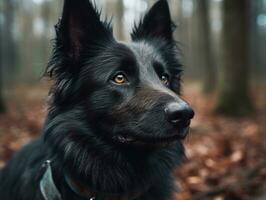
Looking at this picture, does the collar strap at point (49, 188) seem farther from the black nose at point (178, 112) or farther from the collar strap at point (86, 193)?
the black nose at point (178, 112)

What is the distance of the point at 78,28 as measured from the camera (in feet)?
13.1

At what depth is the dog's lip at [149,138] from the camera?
3.47 meters

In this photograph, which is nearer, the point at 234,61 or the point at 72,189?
the point at 72,189

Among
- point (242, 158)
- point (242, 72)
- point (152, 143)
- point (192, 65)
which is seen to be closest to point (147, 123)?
point (152, 143)

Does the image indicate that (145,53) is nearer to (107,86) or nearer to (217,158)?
(107,86)

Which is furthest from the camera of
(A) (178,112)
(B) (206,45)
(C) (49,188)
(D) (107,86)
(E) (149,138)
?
(B) (206,45)

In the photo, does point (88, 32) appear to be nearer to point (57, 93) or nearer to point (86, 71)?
point (86, 71)

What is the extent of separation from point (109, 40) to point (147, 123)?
107 cm

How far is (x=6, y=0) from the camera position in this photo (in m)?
27.9

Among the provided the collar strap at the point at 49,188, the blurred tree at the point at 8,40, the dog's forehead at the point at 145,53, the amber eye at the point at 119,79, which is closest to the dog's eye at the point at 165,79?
the dog's forehead at the point at 145,53

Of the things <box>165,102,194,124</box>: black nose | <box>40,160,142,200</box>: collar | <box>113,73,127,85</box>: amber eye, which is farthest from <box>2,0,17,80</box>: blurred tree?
<box>165,102,194,124</box>: black nose

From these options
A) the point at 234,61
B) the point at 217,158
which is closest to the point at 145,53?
the point at 217,158

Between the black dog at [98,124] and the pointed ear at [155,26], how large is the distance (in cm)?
53

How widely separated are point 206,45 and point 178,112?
1789 cm
